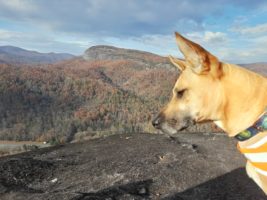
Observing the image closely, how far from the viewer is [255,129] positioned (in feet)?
13.1

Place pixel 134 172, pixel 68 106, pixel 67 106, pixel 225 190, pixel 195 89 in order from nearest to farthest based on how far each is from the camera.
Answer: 1. pixel 195 89
2. pixel 225 190
3. pixel 134 172
4. pixel 68 106
5. pixel 67 106

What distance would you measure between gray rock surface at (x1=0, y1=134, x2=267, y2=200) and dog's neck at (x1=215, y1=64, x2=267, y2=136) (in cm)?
447

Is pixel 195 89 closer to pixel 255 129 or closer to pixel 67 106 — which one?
pixel 255 129

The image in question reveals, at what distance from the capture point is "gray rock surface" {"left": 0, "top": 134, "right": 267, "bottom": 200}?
8609 millimetres

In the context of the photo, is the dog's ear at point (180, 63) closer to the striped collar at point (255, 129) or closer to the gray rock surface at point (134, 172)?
the striped collar at point (255, 129)

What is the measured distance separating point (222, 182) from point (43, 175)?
4834 mm

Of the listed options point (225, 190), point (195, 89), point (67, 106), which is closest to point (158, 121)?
point (195, 89)

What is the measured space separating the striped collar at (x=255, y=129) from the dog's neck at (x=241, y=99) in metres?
0.07

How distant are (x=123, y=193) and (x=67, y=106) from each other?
166 meters

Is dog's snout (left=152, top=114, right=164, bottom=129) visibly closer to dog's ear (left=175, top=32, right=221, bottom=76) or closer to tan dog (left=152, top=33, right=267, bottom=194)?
tan dog (left=152, top=33, right=267, bottom=194)

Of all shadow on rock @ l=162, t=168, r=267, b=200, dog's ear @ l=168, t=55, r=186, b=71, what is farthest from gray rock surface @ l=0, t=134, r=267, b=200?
dog's ear @ l=168, t=55, r=186, b=71

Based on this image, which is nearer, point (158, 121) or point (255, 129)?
point (255, 129)

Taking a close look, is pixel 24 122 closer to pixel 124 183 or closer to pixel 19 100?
pixel 19 100

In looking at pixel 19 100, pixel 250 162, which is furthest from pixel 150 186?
pixel 19 100
